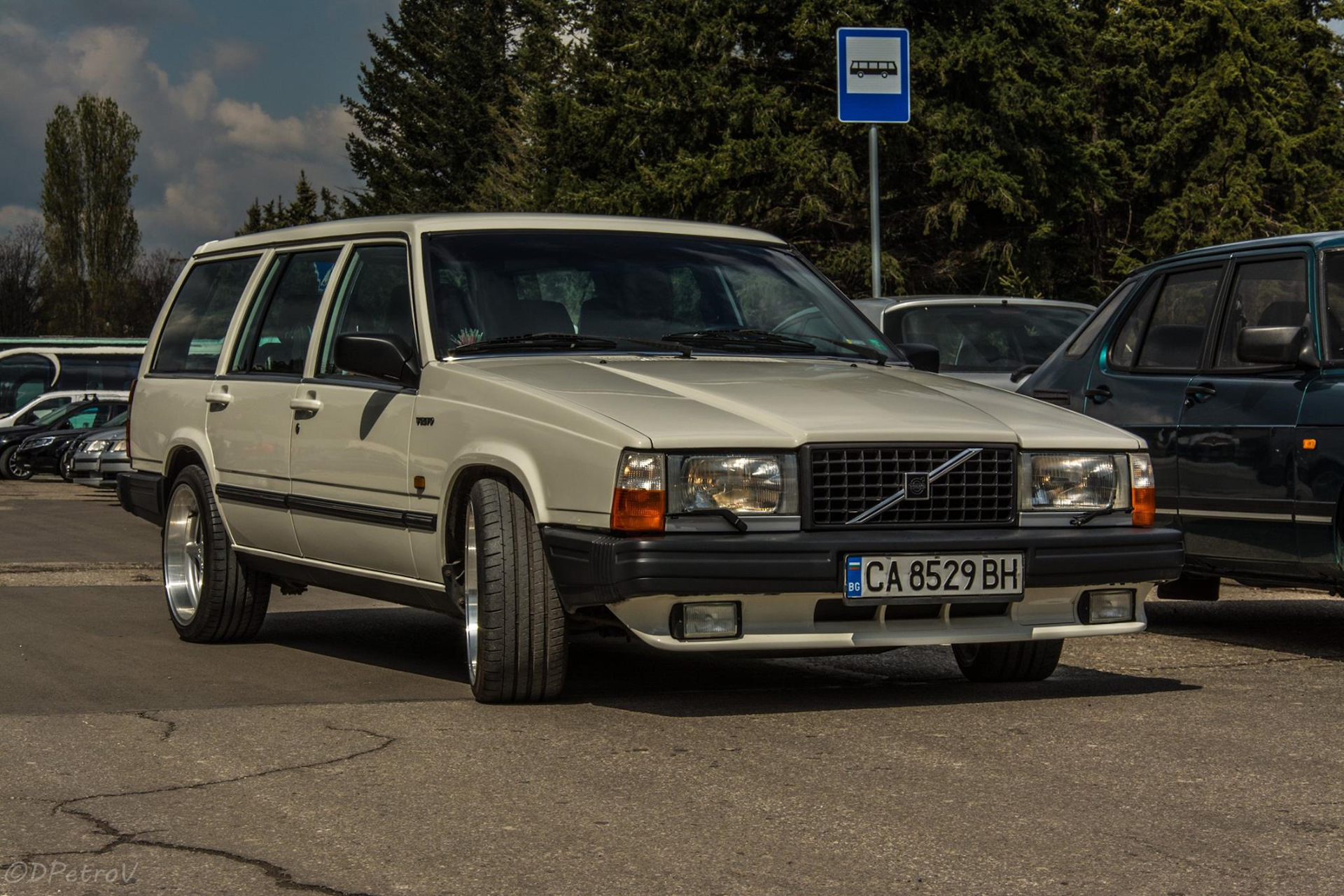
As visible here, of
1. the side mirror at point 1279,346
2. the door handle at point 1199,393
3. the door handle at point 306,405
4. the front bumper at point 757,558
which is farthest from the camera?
the door handle at point 1199,393

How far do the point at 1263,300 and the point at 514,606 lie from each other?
3.84m

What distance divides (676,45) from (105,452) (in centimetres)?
1693

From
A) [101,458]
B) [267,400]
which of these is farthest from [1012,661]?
[101,458]

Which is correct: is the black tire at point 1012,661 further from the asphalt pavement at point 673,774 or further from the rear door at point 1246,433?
the rear door at point 1246,433

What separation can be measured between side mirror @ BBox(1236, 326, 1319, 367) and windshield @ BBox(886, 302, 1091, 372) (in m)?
5.37

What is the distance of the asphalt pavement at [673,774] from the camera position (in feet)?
12.8

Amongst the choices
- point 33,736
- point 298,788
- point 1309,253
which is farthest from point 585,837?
point 1309,253

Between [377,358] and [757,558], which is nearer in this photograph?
[757,558]

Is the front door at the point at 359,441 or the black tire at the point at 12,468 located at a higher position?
the front door at the point at 359,441

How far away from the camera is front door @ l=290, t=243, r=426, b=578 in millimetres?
6570

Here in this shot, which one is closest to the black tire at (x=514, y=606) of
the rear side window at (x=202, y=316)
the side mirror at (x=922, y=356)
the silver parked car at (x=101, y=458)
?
the side mirror at (x=922, y=356)

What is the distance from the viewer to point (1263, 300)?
25.6 feet

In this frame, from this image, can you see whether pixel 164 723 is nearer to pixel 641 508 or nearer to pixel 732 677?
pixel 641 508

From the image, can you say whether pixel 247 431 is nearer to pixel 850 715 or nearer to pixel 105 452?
pixel 850 715
